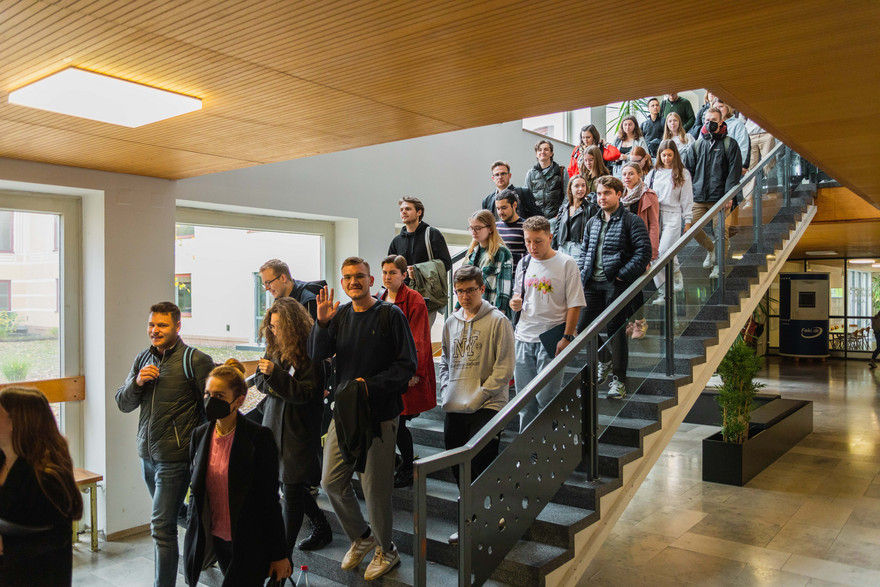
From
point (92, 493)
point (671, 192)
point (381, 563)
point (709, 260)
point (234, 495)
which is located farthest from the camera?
point (671, 192)

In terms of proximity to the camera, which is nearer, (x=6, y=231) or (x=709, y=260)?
(x=6, y=231)

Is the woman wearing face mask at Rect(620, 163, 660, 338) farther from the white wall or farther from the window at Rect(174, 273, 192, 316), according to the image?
the window at Rect(174, 273, 192, 316)

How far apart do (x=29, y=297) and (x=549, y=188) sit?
4.66m

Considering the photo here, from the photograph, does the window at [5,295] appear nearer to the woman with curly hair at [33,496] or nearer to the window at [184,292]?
the window at [184,292]

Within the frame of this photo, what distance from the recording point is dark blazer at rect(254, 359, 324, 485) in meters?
3.73

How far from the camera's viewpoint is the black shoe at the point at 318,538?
3990 millimetres

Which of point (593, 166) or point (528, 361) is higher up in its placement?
point (593, 166)

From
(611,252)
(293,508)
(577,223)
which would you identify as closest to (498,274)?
(611,252)

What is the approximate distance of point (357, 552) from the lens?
370 cm

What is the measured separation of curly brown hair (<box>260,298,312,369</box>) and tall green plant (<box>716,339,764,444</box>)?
204 inches

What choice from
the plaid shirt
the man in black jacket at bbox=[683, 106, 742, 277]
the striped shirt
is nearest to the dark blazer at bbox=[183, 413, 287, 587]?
the plaid shirt

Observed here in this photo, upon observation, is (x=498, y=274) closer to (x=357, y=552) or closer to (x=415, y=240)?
(x=415, y=240)

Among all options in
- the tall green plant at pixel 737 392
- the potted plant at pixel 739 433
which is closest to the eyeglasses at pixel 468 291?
the potted plant at pixel 739 433

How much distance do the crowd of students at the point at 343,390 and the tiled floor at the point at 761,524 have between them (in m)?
1.54
